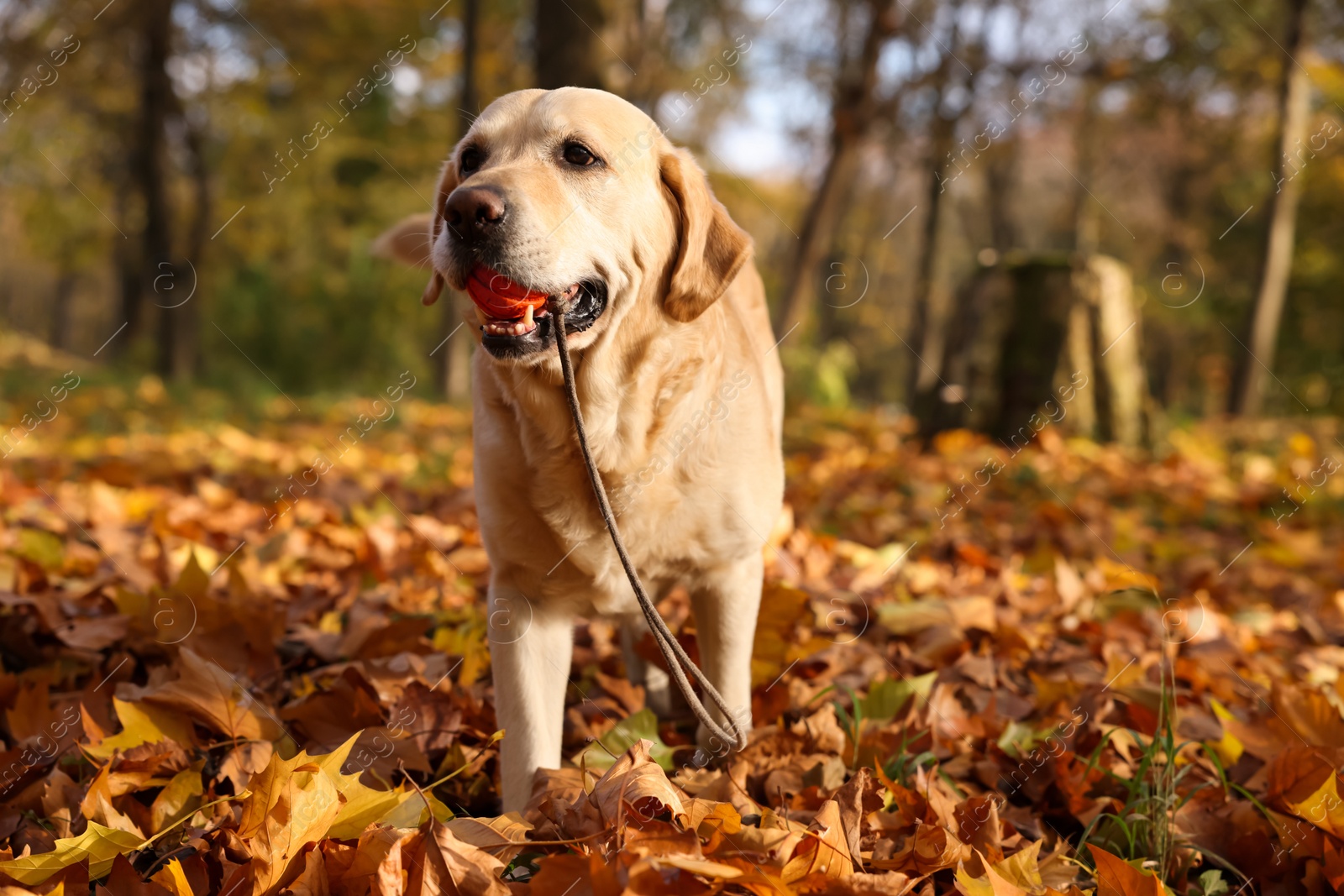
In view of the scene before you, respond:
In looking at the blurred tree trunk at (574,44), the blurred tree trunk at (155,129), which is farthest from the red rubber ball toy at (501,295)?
the blurred tree trunk at (155,129)

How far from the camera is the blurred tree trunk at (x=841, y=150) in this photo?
932cm

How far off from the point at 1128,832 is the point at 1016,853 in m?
0.36

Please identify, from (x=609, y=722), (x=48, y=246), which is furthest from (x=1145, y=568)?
(x=48, y=246)

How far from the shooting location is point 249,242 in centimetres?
1948

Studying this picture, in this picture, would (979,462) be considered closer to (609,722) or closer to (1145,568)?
(1145,568)

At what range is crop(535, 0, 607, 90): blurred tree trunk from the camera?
22.5 ft

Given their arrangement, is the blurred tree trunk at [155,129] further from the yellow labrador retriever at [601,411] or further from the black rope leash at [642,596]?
the black rope leash at [642,596]

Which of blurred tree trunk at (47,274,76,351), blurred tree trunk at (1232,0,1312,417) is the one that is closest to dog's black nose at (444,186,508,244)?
blurred tree trunk at (1232,0,1312,417)

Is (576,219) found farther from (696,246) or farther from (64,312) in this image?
(64,312)

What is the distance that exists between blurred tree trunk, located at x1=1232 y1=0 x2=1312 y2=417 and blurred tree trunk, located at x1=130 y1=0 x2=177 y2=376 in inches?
588

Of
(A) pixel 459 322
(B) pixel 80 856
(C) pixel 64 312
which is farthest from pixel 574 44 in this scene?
(C) pixel 64 312

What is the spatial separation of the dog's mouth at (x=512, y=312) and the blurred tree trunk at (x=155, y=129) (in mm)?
13846

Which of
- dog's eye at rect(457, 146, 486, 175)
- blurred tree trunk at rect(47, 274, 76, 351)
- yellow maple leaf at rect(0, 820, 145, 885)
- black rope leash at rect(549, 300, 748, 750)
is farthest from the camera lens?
blurred tree trunk at rect(47, 274, 76, 351)

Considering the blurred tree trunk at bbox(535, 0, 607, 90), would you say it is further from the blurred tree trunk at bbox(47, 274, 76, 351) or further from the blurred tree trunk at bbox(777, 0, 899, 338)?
the blurred tree trunk at bbox(47, 274, 76, 351)
